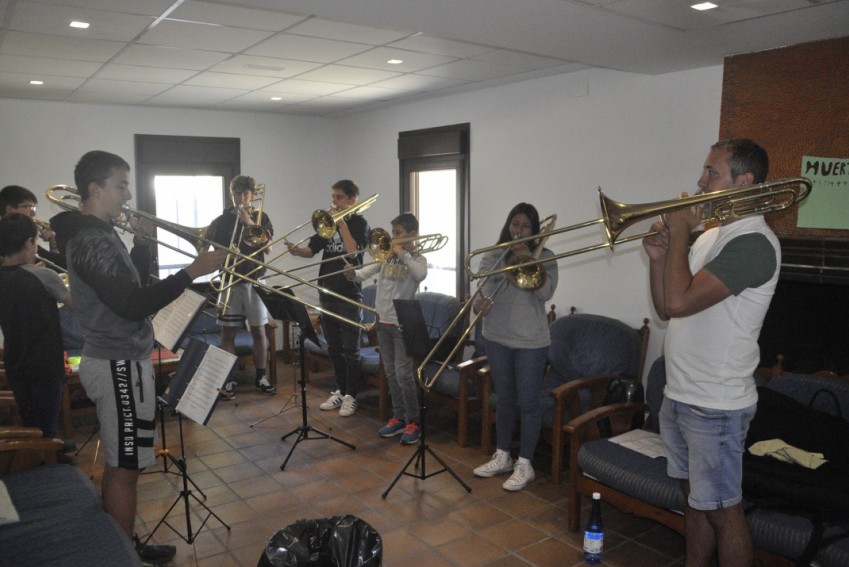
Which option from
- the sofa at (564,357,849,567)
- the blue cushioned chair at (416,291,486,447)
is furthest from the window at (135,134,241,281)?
the sofa at (564,357,849,567)

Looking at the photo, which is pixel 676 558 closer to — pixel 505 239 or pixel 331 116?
pixel 505 239

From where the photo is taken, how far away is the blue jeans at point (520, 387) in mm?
3796

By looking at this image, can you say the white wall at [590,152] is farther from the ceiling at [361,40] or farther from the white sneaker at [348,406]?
the white sneaker at [348,406]

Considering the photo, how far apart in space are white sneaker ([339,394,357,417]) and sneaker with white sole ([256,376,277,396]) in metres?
0.91

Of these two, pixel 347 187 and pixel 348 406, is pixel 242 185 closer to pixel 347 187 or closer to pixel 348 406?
pixel 347 187

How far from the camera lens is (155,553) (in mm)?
3117

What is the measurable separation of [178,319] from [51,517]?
958mm

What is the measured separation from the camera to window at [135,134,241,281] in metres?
6.67

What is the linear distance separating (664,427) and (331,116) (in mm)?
6061

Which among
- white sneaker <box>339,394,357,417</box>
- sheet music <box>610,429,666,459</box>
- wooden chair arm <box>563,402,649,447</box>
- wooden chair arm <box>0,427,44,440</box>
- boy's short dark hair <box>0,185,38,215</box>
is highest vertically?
boy's short dark hair <box>0,185,38,215</box>

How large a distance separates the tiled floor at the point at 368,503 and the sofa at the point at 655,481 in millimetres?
283

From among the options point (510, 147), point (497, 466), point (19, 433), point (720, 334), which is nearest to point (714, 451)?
point (720, 334)

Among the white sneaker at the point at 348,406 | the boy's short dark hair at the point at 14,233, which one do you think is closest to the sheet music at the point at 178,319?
the boy's short dark hair at the point at 14,233

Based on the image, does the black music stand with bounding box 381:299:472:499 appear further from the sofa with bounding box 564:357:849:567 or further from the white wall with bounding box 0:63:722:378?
the white wall with bounding box 0:63:722:378
